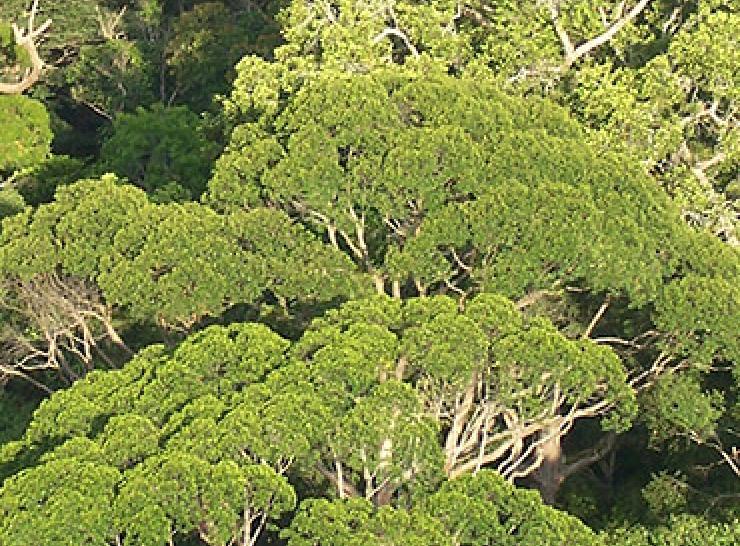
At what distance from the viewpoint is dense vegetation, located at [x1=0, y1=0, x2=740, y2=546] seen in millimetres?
9016

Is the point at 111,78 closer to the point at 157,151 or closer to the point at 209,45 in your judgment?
the point at 209,45

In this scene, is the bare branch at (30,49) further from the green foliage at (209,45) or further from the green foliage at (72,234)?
the green foliage at (72,234)

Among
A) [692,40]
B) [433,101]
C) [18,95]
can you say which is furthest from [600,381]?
[18,95]

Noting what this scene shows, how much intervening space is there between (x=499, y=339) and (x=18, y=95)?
21436 mm

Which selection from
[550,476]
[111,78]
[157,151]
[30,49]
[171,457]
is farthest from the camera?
[111,78]

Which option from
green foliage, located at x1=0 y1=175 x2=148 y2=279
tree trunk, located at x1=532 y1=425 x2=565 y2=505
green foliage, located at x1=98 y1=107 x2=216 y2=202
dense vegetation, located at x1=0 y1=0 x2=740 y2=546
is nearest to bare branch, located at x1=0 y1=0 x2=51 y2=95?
green foliage, located at x1=98 y1=107 x2=216 y2=202

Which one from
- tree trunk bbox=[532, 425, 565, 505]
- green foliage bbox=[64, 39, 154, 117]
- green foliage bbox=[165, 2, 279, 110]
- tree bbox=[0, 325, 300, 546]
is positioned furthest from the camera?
green foliage bbox=[64, 39, 154, 117]

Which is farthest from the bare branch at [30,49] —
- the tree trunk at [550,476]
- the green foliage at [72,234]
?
the tree trunk at [550,476]

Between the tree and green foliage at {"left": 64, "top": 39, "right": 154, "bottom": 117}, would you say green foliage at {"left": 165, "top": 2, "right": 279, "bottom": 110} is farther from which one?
the tree

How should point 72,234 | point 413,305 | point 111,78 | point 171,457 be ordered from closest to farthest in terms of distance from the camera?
1. point 171,457
2. point 413,305
3. point 72,234
4. point 111,78

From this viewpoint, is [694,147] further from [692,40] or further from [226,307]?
[226,307]

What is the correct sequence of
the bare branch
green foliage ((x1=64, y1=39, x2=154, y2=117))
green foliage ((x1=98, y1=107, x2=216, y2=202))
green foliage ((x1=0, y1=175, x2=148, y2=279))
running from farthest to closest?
green foliage ((x1=64, y1=39, x2=154, y2=117)), the bare branch, green foliage ((x1=98, y1=107, x2=216, y2=202)), green foliage ((x1=0, y1=175, x2=148, y2=279))

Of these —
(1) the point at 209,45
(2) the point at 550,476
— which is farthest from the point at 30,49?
(2) the point at 550,476

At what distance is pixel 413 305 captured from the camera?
10219mm
